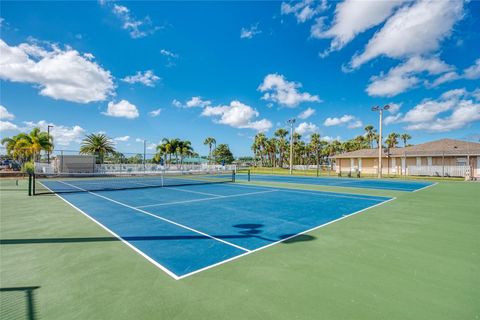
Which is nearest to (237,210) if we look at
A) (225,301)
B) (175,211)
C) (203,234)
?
(175,211)

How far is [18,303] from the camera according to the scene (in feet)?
10.4

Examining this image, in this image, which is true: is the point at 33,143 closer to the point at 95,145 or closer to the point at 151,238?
the point at 95,145

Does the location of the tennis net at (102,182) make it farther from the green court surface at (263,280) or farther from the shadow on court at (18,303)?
the shadow on court at (18,303)

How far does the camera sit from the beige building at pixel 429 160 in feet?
106

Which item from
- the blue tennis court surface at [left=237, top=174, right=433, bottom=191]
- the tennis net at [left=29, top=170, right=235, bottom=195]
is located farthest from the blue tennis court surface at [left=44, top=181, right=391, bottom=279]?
the blue tennis court surface at [left=237, top=174, right=433, bottom=191]

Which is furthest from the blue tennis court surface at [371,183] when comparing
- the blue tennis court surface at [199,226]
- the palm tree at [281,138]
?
the palm tree at [281,138]

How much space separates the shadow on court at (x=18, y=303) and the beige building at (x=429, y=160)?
3975cm

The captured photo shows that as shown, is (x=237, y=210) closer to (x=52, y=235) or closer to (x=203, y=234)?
(x=203, y=234)

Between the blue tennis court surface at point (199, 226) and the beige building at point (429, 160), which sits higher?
the beige building at point (429, 160)

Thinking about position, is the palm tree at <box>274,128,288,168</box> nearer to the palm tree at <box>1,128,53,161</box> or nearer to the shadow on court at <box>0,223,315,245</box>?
the palm tree at <box>1,128,53,161</box>

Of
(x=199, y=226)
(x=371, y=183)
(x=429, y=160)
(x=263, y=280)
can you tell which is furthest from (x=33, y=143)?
(x=429, y=160)

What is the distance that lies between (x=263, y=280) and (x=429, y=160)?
43.3 m

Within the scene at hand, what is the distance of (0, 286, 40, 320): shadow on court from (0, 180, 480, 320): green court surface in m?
0.01

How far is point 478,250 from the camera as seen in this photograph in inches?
205
